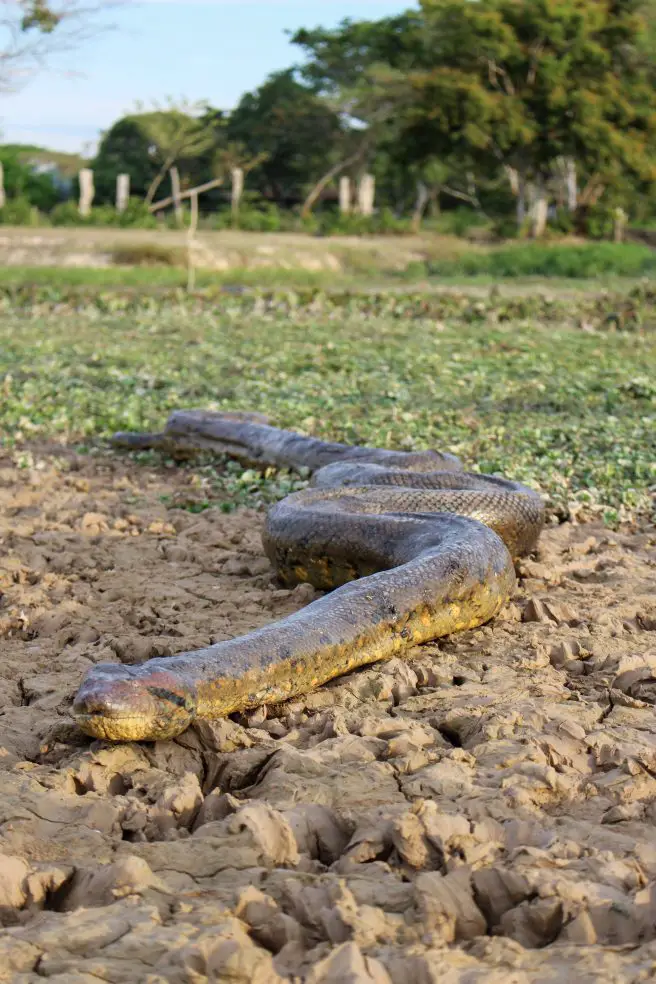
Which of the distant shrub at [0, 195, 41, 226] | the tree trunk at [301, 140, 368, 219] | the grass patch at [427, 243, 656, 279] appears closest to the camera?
the grass patch at [427, 243, 656, 279]

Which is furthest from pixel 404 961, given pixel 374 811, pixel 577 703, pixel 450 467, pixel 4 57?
pixel 4 57

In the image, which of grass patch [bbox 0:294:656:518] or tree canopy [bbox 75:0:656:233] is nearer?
grass patch [bbox 0:294:656:518]

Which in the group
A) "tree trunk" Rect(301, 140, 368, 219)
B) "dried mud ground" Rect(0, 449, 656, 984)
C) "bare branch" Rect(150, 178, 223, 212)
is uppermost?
"tree trunk" Rect(301, 140, 368, 219)

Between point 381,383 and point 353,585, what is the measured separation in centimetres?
667

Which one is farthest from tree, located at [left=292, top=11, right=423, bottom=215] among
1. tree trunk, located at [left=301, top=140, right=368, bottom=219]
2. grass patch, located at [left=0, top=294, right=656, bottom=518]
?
grass patch, located at [left=0, top=294, right=656, bottom=518]

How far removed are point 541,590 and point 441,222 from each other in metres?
36.7

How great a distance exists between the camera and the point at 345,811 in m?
2.79

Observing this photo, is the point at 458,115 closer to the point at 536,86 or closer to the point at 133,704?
the point at 536,86

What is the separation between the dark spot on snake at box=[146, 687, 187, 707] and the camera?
125 inches

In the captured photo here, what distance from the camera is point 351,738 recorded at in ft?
10.6

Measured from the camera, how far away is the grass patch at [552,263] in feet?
90.9

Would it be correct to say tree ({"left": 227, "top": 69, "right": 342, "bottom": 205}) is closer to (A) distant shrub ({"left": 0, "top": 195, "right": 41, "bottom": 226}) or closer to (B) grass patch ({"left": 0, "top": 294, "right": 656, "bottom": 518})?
(A) distant shrub ({"left": 0, "top": 195, "right": 41, "bottom": 226})

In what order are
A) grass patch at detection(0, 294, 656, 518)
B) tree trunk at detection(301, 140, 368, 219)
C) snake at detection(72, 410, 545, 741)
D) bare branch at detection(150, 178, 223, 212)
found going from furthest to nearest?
tree trunk at detection(301, 140, 368, 219) → bare branch at detection(150, 178, 223, 212) → grass patch at detection(0, 294, 656, 518) → snake at detection(72, 410, 545, 741)

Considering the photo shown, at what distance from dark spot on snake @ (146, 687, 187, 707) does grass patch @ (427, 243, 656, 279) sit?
83.0ft
